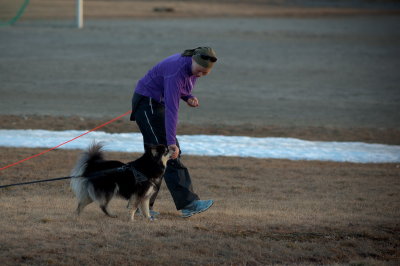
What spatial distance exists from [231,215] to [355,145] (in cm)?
746

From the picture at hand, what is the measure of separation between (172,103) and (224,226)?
1.58 meters

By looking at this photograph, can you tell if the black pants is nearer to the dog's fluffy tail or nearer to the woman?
the woman

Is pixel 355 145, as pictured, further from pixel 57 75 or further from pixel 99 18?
pixel 99 18

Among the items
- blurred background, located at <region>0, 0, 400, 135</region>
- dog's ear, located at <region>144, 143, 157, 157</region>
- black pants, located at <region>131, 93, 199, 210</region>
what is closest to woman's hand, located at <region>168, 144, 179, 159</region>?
dog's ear, located at <region>144, 143, 157, 157</region>

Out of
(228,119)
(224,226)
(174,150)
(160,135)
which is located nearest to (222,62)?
(228,119)

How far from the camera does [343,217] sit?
9094 mm

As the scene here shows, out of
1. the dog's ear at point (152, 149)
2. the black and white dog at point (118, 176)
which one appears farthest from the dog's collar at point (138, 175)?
the dog's ear at point (152, 149)

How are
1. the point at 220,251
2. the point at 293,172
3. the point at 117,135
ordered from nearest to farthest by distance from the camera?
the point at 220,251 → the point at 293,172 → the point at 117,135

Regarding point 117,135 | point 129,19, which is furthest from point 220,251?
point 129,19

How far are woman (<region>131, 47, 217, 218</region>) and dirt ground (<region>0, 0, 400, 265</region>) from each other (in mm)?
386

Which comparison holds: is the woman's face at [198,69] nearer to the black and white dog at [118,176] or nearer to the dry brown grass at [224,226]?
the black and white dog at [118,176]

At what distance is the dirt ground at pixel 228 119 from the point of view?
7539 millimetres

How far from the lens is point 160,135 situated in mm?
8578

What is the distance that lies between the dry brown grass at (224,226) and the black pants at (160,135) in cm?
32
